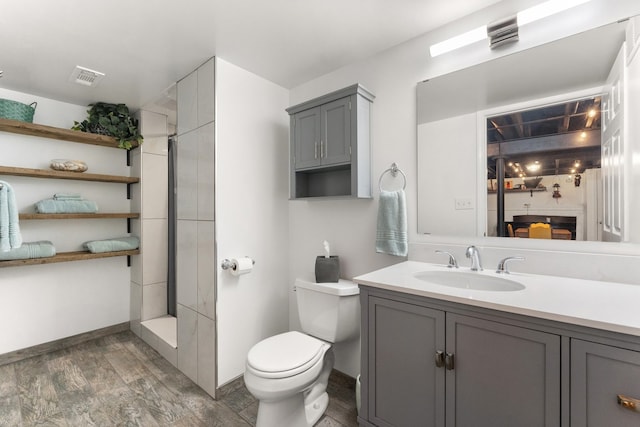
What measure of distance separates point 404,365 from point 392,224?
2.52 ft

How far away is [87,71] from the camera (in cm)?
215

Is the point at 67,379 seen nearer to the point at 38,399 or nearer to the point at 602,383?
the point at 38,399

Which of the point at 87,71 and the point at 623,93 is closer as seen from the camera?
the point at 623,93

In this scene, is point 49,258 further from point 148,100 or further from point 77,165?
point 148,100

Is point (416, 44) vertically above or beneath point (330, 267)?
above

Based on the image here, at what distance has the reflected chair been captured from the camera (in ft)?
4.61

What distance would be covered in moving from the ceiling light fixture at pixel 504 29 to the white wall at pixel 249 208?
4.12ft

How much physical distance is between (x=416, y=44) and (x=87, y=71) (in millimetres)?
2270

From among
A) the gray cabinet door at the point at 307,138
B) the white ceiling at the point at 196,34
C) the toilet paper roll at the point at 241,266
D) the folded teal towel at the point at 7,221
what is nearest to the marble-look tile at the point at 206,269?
the toilet paper roll at the point at 241,266

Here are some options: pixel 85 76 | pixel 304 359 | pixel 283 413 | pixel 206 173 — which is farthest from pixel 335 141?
pixel 85 76

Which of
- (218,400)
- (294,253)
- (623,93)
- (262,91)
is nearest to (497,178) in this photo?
(623,93)

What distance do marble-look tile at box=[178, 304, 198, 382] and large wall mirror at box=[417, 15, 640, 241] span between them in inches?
68.0

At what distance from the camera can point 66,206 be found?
251cm

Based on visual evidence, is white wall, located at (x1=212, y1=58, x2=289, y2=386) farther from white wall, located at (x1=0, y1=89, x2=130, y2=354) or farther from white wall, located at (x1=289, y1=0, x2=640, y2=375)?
white wall, located at (x1=0, y1=89, x2=130, y2=354)
